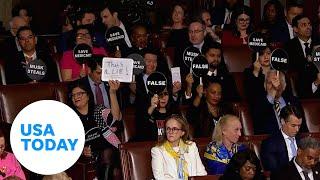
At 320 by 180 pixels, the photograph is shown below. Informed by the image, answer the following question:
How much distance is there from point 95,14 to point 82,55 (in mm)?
1718

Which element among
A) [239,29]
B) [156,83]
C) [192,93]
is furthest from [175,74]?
[239,29]

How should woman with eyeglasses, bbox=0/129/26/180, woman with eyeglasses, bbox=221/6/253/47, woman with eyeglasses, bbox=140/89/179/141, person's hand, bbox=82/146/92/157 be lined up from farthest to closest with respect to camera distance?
1. woman with eyeglasses, bbox=221/6/253/47
2. woman with eyeglasses, bbox=140/89/179/141
3. person's hand, bbox=82/146/92/157
4. woman with eyeglasses, bbox=0/129/26/180

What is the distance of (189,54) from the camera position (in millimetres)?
8359

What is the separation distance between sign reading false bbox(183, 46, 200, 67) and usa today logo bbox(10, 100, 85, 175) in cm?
336

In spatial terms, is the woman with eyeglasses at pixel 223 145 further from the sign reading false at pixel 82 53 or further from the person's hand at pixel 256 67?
the sign reading false at pixel 82 53

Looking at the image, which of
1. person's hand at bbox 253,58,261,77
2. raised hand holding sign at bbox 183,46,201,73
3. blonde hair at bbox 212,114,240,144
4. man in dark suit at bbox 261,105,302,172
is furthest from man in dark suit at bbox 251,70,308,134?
raised hand holding sign at bbox 183,46,201,73

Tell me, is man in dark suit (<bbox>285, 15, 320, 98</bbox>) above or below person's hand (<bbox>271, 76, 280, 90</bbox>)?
above

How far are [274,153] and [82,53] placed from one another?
6.50ft

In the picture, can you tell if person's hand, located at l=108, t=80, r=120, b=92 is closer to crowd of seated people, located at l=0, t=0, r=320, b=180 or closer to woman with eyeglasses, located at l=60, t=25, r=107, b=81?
crowd of seated people, located at l=0, t=0, r=320, b=180

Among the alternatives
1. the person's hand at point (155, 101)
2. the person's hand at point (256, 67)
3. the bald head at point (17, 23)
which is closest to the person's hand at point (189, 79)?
the person's hand at point (256, 67)

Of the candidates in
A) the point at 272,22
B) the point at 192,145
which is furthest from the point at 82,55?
the point at 272,22

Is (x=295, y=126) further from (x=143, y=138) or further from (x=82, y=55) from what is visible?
(x=82, y=55)

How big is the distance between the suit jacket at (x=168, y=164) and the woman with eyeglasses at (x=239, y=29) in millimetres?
2704

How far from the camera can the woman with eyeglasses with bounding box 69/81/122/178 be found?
736cm
